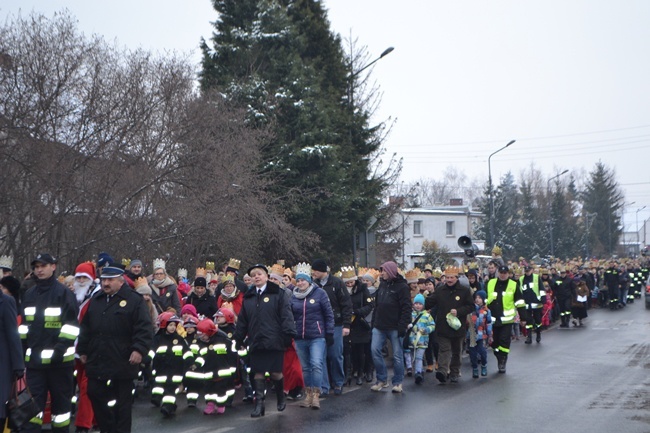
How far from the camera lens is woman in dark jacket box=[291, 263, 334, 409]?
11961 mm

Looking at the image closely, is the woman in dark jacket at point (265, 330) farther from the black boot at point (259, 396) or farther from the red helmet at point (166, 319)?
the red helmet at point (166, 319)

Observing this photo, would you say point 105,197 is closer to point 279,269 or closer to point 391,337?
point 279,269

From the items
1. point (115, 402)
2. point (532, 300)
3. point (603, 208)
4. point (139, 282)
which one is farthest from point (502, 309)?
point (603, 208)

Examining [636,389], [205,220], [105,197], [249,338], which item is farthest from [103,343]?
[205,220]

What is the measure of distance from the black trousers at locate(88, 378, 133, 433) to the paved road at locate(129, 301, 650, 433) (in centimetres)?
151

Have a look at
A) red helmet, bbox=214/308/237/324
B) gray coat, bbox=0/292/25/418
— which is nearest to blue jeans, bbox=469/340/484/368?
red helmet, bbox=214/308/237/324

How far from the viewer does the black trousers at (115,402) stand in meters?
8.90

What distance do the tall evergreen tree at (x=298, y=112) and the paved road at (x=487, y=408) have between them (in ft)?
49.2

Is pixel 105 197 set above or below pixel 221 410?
above

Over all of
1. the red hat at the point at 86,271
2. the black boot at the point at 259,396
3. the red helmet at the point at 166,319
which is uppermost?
the red hat at the point at 86,271

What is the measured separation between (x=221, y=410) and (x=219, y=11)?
2514 cm

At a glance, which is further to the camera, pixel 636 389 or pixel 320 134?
pixel 320 134

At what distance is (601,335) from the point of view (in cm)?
2441

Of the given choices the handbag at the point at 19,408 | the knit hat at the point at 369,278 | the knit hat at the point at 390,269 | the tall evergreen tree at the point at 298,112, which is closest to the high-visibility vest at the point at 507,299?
the knit hat at the point at 369,278
